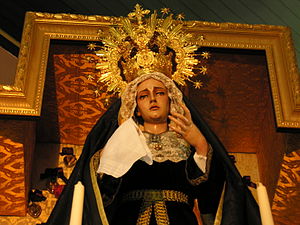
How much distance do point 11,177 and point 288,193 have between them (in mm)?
1774

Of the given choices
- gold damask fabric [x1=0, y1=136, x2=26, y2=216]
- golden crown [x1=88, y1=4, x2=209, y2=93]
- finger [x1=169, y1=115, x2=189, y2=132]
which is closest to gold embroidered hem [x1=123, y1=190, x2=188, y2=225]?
finger [x1=169, y1=115, x2=189, y2=132]

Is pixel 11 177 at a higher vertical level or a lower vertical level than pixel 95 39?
lower

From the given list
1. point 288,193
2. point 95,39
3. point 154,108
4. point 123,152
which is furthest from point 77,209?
point 288,193

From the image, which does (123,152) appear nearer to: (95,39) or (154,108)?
(154,108)

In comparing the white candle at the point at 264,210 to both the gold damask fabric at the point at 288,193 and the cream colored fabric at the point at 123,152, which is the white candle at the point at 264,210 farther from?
the gold damask fabric at the point at 288,193

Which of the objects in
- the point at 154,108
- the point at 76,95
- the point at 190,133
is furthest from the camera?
the point at 76,95

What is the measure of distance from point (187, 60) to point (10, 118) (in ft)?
3.64

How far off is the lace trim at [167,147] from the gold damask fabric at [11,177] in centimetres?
88

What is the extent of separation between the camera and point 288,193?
347 centimetres

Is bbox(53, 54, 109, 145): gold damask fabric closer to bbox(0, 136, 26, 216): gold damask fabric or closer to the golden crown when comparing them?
the golden crown

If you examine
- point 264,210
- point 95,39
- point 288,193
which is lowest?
point 264,210

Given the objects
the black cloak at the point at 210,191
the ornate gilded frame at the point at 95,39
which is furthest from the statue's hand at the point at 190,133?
the ornate gilded frame at the point at 95,39

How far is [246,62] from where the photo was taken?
3.56 m

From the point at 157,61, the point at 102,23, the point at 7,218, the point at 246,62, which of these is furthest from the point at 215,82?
the point at 7,218
